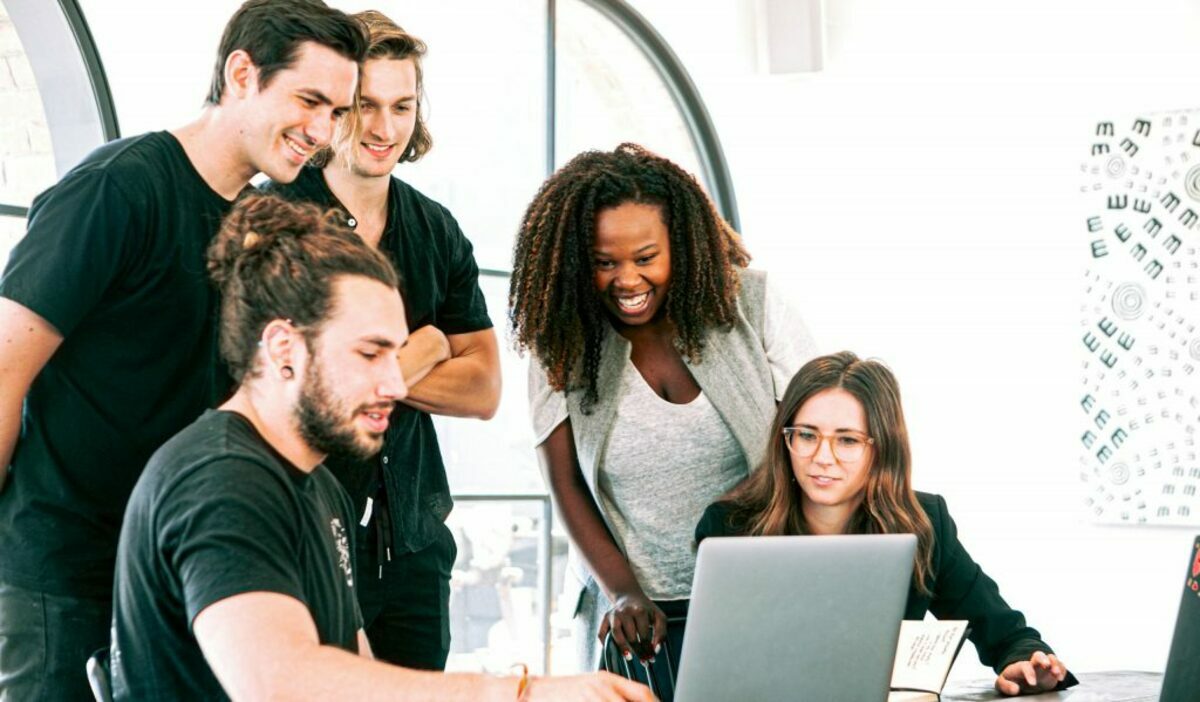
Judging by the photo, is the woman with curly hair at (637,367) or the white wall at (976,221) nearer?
the woman with curly hair at (637,367)

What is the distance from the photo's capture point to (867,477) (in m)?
2.51

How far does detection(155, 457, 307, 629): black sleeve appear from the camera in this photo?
136 cm

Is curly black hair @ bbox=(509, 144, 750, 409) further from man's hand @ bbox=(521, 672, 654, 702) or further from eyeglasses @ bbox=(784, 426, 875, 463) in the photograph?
man's hand @ bbox=(521, 672, 654, 702)

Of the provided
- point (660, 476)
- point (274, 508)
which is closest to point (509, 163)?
point (660, 476)

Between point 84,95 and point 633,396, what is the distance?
1.76 meters

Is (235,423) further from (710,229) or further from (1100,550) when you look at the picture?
(1100,550)

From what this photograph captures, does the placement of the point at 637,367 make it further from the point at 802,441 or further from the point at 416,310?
the point at 416,310

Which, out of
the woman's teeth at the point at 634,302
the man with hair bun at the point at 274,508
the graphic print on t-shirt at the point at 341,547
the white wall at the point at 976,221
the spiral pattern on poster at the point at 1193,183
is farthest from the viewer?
the white wall at the point at 976,221

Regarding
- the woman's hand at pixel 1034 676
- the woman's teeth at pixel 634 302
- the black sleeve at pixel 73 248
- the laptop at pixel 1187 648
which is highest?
the black sleeve at pixel 73 248

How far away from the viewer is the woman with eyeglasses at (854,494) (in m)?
2.43

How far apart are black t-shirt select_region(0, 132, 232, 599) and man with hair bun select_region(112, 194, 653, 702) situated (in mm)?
203

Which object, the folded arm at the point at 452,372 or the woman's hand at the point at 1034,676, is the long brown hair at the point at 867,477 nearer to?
the woman's hand at the point at 1034,676

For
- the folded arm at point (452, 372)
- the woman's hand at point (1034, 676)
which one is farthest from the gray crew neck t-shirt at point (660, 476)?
the woman's hand at point (1034, 676)

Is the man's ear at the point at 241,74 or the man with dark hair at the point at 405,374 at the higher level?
the man's ear at the point at 241,74
